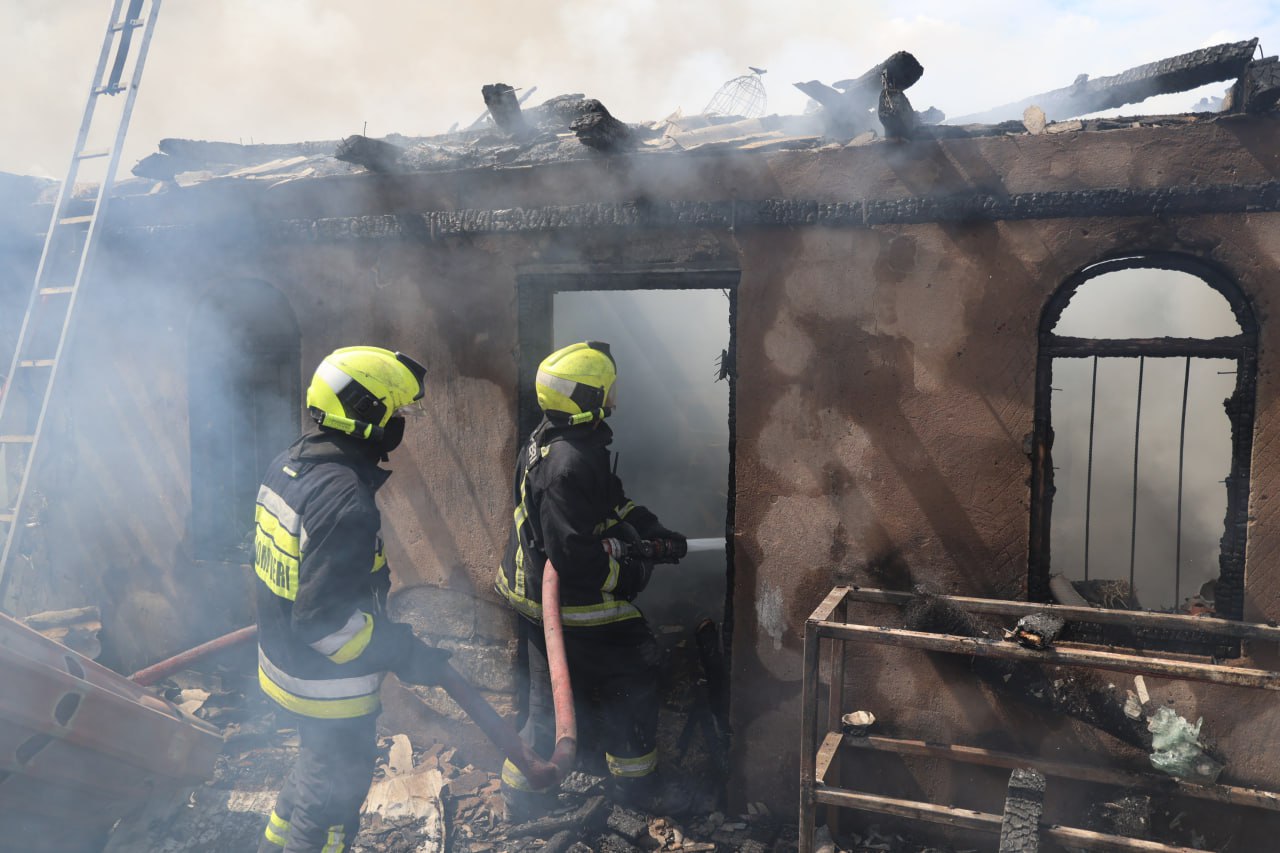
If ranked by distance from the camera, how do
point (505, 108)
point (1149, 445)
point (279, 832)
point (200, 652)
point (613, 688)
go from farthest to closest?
1. point (1149, 445)
2. point (505, 108)
3. point (200, 652)
4. point (613, 688)
5. point (279, 832)

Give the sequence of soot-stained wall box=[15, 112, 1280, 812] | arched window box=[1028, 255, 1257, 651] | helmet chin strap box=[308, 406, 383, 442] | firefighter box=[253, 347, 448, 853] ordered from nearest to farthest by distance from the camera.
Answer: firefighter box=[253, 347, 448, 853] → helmet chin strap box=[308, 406, 383, 442] → soot-stained wall box=[15, 112, 1280, 812] → arched window box=[1028, 255, 1257, 651]

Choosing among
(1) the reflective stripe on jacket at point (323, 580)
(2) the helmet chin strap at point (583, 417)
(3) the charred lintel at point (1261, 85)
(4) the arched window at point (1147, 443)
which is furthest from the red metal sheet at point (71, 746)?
(4) the arched window at point (1147, 443)

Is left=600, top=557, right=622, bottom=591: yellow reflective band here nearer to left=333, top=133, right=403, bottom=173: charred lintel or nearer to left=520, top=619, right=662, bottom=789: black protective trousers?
left=520, top=619, right=662, bottom=789: black protective trousers

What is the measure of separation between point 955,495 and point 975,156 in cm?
175

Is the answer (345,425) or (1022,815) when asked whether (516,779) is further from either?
(1022,815)

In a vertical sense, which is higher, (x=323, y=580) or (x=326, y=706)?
(x=323, y=580)

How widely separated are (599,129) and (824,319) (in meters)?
1.62

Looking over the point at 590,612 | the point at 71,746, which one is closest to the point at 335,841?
the point at 71,746

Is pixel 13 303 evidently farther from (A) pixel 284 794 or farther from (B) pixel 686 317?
(B) pixel 686 317

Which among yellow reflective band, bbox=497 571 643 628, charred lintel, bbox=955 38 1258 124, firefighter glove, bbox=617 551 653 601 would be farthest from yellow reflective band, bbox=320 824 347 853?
charred lintel, bbox=955 38 1258 124

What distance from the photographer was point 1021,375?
4.28 m

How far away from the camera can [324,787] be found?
3553 millimetres

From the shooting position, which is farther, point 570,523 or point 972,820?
point 570,523

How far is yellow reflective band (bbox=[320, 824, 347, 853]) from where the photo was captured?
141 inches
